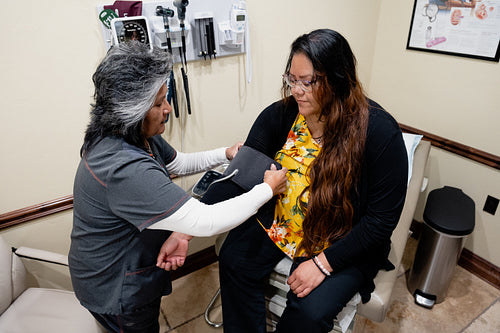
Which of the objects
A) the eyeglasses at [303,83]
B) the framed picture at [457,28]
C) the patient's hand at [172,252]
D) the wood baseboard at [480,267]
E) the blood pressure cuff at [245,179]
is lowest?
the wood baseboard at [480,267]

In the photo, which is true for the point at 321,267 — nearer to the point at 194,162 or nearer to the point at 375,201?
the point at 375,201

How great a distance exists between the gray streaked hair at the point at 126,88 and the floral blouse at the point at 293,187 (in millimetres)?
581

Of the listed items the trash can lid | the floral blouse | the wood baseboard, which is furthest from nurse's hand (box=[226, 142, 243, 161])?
the wood baseboard

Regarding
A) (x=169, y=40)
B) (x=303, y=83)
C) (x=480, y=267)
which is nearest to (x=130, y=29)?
(x=169, y=40)

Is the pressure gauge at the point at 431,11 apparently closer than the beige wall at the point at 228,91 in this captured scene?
No

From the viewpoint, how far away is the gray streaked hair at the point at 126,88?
35.3 inches

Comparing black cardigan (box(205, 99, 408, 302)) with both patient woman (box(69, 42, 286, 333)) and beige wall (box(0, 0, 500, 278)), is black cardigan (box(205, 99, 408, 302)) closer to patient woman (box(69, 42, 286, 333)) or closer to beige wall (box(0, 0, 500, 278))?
patient woman (box(69, 42, 286, 333))

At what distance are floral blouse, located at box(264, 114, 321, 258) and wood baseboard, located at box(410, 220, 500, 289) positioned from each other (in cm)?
136

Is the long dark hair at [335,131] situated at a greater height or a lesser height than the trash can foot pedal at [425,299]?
greater

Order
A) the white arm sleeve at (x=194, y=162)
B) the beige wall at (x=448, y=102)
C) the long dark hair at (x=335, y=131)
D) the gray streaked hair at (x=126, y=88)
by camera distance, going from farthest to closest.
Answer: the beige wall at (x=448, y=102) < the white arm sleeve at (x=194, y=162) < the long dark hair at (x=335, y=131) < the gray streaked hair at (x=126, y=88)

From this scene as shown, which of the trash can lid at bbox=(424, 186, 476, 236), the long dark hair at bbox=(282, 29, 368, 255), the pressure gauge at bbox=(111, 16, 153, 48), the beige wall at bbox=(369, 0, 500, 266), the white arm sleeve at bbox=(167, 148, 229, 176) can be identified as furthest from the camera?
the beige wall at bbox=(369, 0, 500, 266)

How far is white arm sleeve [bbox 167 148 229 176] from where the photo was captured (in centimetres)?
147

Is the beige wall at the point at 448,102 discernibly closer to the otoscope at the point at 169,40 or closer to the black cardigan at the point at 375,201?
the black cardigan at the point at 375,201

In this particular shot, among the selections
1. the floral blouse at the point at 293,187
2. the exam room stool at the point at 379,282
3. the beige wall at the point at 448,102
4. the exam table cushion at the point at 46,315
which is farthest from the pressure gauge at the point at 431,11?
the exam table cushion at the point at 46,315
